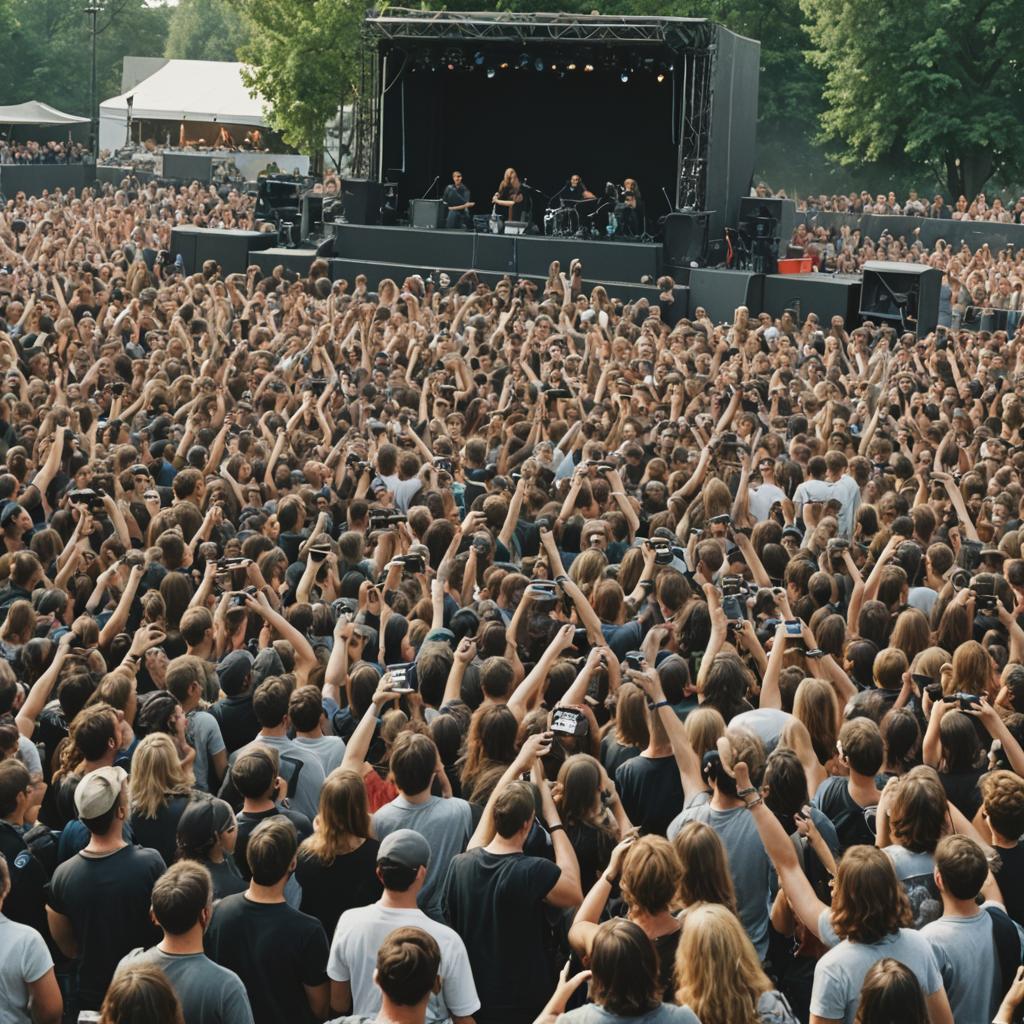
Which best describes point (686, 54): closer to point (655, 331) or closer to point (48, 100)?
point (655, 331)

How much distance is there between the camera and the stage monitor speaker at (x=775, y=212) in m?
25.5

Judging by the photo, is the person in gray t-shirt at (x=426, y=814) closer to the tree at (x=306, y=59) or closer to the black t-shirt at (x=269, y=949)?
the black t-shirt at (x=269, y=949)

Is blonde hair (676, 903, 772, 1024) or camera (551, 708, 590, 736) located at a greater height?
camera (551, 708, 590, 736)

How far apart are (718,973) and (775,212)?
895 inches

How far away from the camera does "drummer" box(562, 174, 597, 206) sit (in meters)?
26.4

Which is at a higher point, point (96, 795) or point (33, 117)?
point (33, 117)

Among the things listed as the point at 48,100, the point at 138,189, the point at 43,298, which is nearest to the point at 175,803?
the point at 43,298

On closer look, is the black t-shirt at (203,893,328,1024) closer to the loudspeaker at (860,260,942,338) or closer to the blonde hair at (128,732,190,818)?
the blonde hair at (128,732,190,818)

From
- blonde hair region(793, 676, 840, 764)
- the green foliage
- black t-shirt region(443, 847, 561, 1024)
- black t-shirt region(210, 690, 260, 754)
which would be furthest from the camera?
the green foliage

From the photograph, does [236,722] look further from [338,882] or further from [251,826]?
[338,882]

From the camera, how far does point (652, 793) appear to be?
19.1 ft

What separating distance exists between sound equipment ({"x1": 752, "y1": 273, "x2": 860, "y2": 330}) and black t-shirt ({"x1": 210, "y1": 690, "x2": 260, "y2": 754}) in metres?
17.2

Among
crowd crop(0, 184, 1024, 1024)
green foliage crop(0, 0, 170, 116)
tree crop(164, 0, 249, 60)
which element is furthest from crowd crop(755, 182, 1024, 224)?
tree crop(164, 0, 249, 60)

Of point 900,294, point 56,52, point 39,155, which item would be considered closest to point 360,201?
point 900,294
